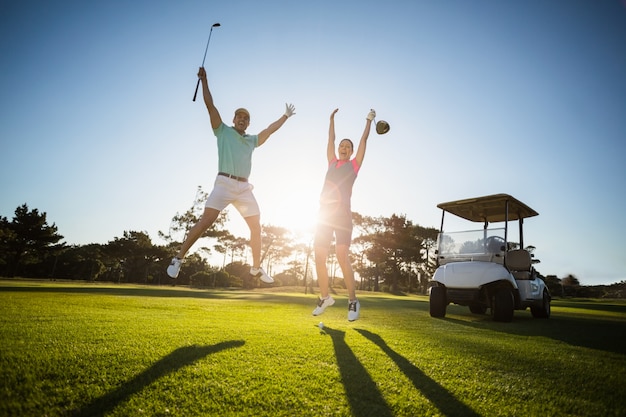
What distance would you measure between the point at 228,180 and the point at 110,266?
213 ft

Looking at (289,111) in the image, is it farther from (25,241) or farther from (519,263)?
(25,241)

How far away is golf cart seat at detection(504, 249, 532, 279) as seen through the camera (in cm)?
807

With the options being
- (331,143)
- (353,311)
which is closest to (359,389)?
(353,311)

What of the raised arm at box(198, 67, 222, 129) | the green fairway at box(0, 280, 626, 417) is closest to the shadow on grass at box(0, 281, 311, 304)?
the raised arm at box(198, 67, 222, 129)

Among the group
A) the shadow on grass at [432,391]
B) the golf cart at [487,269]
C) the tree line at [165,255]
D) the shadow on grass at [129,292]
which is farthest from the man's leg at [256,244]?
the tree line at [165,255]

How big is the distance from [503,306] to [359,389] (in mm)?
6249

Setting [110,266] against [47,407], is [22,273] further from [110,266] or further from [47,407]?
[47,407]

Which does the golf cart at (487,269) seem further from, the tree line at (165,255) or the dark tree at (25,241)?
the dark tree at (25,241)

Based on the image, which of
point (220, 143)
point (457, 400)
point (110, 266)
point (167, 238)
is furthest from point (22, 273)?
point (457, 400)

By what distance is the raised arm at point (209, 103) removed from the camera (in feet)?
15.1

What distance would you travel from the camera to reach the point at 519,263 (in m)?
8.17

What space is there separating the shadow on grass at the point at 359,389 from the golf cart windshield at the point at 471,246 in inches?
259

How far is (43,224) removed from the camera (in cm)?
4938

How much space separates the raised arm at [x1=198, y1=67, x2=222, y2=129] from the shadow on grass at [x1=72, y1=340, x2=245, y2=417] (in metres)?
3.28
